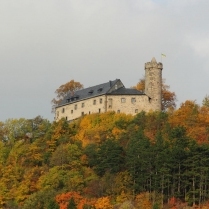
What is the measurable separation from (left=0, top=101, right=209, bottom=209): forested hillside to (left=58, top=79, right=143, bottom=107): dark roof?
5153 mm

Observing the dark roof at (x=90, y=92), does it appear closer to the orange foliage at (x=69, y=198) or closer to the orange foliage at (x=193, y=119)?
the orange foliage at (x=193, y=119)

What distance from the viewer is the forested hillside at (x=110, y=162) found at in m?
56.4

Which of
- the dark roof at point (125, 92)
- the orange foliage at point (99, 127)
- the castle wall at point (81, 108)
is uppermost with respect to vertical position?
the dark roof at point (125, 92)

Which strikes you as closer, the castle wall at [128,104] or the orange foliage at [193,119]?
the orange foliage at [193,119]

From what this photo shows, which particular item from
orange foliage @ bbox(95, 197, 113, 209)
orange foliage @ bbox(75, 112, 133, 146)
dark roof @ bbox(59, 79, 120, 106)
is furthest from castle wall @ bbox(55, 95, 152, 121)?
orange foliage @ bbox(95, 197, 113, 209)

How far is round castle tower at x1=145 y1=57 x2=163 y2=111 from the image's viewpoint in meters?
82.0

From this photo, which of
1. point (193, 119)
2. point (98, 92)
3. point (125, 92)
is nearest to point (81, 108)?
point (98, 92)

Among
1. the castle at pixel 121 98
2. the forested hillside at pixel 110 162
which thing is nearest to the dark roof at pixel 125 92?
the castle at pixel 121 98

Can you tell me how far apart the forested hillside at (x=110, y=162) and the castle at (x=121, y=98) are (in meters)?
3.88

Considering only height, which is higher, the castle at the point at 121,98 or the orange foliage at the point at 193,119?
the castle at the point at 121,98

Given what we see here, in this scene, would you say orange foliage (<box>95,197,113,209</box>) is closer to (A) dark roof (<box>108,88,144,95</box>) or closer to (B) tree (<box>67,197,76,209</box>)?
(B) tree (<box>67,197,76,209</box>)

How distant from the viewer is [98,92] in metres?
84.3

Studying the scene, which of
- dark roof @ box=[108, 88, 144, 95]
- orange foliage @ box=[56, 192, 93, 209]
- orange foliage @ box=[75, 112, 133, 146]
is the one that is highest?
dark roof @ box=[108, 88, 144, 95]

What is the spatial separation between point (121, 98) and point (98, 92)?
3726mm
